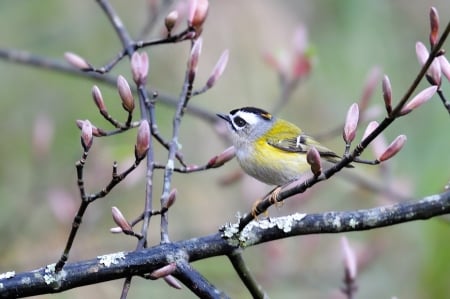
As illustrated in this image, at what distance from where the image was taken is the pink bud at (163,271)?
213 cm

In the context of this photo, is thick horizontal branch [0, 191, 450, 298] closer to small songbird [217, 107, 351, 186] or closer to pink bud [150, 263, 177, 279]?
pink bud [150, 263, 177, 279]

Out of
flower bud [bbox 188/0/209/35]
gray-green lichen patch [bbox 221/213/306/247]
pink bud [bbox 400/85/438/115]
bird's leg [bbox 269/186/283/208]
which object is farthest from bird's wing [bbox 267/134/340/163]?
pink bud [bbox 400/85/438/115]

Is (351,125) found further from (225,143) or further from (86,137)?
(225,143)

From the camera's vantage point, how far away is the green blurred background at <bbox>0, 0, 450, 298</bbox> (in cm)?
454

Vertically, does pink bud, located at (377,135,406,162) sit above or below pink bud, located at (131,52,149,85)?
below

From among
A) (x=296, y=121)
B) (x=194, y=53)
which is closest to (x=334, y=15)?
(x=296, y=121)

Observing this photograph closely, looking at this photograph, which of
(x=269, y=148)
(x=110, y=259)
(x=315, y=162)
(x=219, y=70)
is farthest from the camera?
(x=269, y=148)

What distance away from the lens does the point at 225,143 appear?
14.3 feet

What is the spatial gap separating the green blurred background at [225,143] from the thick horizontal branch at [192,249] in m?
1.67

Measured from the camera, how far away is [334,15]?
21.5 feet

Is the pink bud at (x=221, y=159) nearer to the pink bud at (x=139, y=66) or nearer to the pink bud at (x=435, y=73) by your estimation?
the pink bud at (x=139, y=66)

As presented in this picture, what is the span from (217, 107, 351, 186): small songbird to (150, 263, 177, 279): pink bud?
109 cm

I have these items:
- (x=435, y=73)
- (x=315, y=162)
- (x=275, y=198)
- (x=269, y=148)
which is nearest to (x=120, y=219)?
(x=275, y=198)

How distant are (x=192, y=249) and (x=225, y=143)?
2123mm
